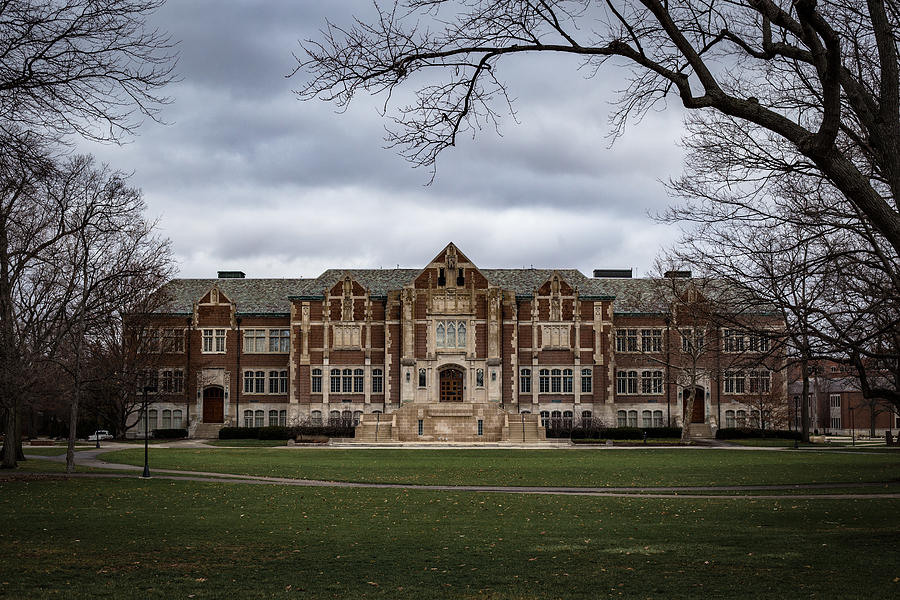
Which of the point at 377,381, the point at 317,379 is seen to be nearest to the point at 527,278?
the point at 377,381

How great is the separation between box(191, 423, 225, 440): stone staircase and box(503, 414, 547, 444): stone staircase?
22627 millimetres

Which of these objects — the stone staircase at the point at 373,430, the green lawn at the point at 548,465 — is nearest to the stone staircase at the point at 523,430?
the stone staircase at the point at 373,430

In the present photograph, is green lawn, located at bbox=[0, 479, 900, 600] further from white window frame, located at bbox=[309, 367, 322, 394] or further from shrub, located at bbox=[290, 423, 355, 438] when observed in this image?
white window frame, located at bbox=[309, 367, 322, 394]

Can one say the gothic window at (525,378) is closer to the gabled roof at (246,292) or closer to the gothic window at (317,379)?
the gothic window at (317,379)

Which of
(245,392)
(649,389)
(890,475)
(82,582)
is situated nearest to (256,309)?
(245,392)

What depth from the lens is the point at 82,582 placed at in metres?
11.8

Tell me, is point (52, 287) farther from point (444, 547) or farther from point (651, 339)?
point (651, 339)

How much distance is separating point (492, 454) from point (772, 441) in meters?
24.1

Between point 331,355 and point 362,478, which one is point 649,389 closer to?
point 331,355

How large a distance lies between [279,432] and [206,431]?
9614 mm

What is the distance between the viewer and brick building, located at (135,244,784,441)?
69625 mm

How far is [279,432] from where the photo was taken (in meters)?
64.7

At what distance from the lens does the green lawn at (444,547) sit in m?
11.6

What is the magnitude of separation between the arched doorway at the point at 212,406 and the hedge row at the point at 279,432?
738 cm
